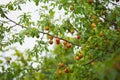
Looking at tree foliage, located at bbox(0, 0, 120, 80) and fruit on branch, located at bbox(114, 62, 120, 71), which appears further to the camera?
tree foliage, located at bbox(0, 0, 120, 80)

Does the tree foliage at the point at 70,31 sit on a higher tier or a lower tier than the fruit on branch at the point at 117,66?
lower

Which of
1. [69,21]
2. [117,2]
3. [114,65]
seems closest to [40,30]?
[69,21]

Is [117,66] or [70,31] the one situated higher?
[117,66]

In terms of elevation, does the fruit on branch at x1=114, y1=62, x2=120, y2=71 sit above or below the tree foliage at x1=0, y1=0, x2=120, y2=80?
above

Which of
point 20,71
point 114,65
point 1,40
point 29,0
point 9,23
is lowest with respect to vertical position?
point 20,71

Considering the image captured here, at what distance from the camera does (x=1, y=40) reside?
526 centimetres

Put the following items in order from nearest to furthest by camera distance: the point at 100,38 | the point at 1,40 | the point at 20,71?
the point at 100,38 < the point at 20,71 < the point at 1,40

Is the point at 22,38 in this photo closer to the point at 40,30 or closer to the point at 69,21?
the point at 40,30

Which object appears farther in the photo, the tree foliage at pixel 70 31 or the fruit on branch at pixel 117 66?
the tree foliage at pixel 70 31

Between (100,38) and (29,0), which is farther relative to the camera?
(29,0)

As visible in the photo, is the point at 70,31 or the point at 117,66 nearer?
the point at 117,66

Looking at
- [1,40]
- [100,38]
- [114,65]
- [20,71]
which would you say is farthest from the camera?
[1,40]

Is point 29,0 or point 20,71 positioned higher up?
point 29,0

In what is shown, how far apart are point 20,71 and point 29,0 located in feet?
4.93
